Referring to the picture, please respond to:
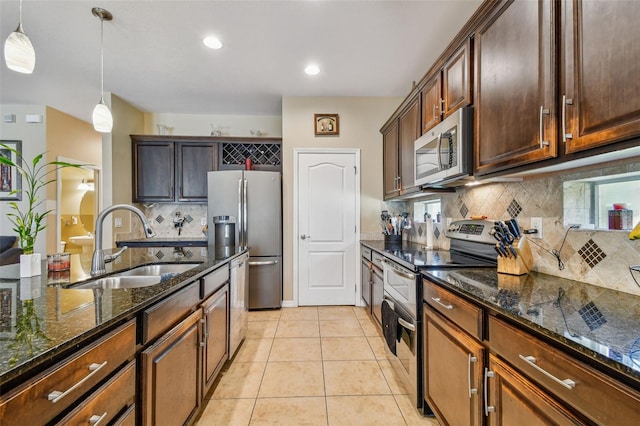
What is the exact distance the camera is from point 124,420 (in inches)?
38.1

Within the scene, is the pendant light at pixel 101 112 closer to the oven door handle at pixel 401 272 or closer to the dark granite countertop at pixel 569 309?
the oven door handle at pixel 401 272

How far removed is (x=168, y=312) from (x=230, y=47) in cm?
247

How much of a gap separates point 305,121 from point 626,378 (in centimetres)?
364

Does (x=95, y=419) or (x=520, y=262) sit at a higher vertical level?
(x=520, y=262)

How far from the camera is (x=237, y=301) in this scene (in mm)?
2387

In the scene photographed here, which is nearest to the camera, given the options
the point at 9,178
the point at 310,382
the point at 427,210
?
the point at 310,382

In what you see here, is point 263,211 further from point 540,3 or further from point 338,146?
point 540,3

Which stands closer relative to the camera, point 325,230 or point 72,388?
point 72,388

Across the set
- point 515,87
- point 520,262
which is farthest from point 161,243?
point 515,87

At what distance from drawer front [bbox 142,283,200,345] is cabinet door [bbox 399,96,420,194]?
6.64ft

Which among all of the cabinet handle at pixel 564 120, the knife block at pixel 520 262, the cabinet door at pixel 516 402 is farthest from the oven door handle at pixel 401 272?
the cabinet handle at pixel 564 120

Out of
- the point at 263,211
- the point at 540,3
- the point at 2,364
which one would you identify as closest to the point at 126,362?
the point at 2,364

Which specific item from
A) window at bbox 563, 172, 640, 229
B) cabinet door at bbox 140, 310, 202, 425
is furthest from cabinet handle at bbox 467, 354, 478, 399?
cabinet door at bbox 140, 310, 202, 425

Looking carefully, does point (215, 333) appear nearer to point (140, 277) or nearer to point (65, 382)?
point (140, 277)
